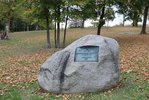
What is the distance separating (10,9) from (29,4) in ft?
65.0

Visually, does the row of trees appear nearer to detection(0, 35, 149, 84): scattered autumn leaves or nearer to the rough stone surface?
detection(0, 35, 149, 84): scattered autumn leaves

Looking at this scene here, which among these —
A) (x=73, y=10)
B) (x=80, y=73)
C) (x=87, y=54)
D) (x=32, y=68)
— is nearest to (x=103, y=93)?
(x=80, y=73)

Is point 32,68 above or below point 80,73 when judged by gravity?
below

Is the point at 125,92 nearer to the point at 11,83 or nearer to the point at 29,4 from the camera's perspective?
the point at 11,83

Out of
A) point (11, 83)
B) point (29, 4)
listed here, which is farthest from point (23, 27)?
point (11, 83)

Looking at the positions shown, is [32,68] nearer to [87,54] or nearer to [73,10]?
[87,54]

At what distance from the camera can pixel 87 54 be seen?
10086 mm

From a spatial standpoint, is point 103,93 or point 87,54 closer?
point 103,93

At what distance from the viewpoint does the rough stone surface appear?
9.69 meters

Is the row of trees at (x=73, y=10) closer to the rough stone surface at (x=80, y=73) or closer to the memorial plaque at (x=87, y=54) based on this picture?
the memorial plaque at (x=87, y=54)

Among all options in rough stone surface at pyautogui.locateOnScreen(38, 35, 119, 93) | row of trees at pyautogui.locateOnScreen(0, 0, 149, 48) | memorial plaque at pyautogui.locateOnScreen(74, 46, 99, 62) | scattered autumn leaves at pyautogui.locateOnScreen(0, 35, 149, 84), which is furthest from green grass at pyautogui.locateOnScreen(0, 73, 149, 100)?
row of trees at pyautogui.locateOnScreen(0, 0, 149, 48)

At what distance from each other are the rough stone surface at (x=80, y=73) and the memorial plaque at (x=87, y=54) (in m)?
0.10

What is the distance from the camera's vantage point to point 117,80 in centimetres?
1006

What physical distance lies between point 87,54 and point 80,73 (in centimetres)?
68
